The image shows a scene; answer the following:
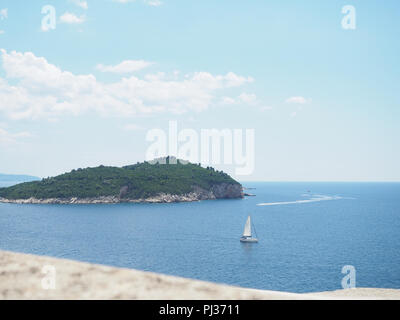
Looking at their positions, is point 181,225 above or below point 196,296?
below

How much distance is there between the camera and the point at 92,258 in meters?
55.6

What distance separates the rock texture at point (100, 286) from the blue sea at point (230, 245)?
125 feet

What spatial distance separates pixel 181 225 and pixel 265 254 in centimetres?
3797

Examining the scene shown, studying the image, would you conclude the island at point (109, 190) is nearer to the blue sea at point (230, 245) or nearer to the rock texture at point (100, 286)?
the blue sea at point (230, 245)

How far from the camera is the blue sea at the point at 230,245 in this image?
1785 inches

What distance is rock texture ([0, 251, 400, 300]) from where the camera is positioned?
395 centimetres

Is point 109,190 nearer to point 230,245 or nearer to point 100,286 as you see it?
point 230,245

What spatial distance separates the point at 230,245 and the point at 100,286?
65.7m

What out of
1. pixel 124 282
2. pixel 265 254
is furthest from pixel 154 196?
pixel 124 282

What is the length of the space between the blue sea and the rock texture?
38.2 metres

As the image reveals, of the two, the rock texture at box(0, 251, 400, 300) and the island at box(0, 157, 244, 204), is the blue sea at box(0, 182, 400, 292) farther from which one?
the island at box(0, 157, 244, 204)

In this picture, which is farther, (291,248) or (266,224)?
(266,224)

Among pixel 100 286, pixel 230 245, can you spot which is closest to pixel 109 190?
pixel 230 245
